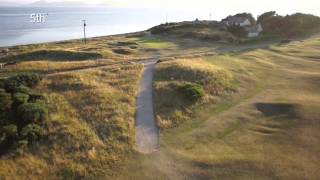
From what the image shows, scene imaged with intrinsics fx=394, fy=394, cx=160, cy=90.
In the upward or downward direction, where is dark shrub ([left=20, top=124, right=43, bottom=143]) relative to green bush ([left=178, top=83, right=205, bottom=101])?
downward

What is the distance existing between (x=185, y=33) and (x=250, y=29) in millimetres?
19086

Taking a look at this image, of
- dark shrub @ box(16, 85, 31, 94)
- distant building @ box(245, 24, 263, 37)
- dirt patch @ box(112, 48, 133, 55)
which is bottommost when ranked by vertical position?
dark shrub @ box(16, 85, 31, 94)

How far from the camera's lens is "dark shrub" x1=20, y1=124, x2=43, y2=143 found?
79.5 ft

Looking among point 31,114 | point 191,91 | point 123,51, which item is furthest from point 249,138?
point 123,51

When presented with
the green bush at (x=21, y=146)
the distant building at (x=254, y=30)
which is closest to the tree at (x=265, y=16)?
the distant building at (x=254, y=30)

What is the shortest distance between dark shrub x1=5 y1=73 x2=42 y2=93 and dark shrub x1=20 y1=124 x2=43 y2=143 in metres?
6.52

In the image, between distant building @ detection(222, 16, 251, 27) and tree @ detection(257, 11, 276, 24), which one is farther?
tree @ detection(257, 11, 276, 24)

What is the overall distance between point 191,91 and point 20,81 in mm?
14078

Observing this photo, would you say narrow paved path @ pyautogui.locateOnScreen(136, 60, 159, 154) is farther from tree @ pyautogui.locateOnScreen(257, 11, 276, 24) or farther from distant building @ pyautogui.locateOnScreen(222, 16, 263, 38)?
tree @ pyautogui.locateOnScreen(257, 11, 276, 24)

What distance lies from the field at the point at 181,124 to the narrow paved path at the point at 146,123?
1.67 feet

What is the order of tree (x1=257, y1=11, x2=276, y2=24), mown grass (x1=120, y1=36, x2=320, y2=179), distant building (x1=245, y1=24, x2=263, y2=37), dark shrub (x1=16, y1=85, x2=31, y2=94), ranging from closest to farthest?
mown grass (x1=120, y1=36, x2=320, y2=179)
dark shrub (x1=16, y1=85, x2=31, y2=94)
distant building (x1=245, y1=24, x2=263, y2=37)
tree (x1=257, y1=11, x2=276, y2=24)

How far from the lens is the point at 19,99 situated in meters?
28.5

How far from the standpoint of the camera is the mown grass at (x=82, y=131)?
71.8 feet

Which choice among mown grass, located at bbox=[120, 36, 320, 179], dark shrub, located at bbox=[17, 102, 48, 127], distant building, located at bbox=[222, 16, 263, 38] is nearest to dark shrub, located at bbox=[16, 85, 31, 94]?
dark shrub, located at bbox=[17, 102, 48, 127]
